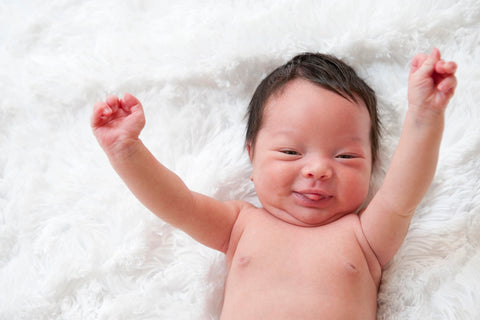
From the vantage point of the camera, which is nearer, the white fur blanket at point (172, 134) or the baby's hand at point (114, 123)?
the baby's hand at point (114, 123)

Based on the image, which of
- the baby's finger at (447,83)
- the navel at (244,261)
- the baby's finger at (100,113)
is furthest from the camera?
the navel at (244,261)

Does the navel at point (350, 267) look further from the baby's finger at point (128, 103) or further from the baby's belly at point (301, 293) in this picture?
the baby's finger at point (128, 103)

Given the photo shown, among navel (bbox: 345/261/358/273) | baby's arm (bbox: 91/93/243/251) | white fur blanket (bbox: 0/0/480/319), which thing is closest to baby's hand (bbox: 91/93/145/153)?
baby's arm (bbox: 91/93/243/251)

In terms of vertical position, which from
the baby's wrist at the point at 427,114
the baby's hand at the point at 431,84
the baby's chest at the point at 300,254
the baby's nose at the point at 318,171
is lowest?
the baby's chest at the point at 300,254

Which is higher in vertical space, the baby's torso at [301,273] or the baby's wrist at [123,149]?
the baby's wrist at [123,149]

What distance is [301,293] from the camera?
113cm

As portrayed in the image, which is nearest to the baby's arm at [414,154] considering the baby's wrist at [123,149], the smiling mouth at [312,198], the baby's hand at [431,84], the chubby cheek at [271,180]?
the baby's hand at [431,84]

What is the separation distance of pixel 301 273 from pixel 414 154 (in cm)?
37

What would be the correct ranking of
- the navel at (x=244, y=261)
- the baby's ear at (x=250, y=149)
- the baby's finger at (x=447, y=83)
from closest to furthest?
the baby's finger at (x=447, y=83)
the navel at (x=244, y=261)
the baby's ear at (x=250, y=149)

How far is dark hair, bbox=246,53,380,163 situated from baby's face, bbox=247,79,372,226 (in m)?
0.03

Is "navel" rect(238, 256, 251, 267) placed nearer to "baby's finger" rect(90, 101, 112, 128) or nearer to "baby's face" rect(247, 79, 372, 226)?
"baby's face" rect(247, 79, 372, 226)

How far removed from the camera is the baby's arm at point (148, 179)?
1100 mm

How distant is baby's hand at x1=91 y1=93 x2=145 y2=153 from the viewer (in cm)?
109

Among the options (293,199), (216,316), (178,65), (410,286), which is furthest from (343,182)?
(178,65)
